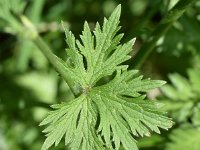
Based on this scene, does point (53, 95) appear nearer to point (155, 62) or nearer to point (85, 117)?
Answer: point (155, 62)

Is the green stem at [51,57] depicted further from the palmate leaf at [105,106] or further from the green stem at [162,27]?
the green stem at [162,27]

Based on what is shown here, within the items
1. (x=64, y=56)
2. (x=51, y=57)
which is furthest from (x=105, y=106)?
(x=64, y=56)

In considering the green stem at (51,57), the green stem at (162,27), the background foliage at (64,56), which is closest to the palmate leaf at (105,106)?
the green stem at (51,57)

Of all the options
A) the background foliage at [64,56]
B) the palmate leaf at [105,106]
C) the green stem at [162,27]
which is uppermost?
the background foliage at [64,56]

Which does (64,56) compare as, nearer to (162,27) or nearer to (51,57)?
(51,57)

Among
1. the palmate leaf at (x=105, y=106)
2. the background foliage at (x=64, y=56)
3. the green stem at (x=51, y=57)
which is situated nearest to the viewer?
the palmate leaf at (x=105, y=106)

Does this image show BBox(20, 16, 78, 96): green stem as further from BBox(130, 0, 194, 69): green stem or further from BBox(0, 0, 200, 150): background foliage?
BBox(130, 0, 194, 69): green stem

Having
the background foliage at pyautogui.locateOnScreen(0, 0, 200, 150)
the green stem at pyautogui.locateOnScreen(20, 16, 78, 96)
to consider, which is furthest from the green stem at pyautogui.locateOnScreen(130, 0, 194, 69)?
the green stem at pyautogui.locateOnScreen(20, 16, 78, 96)
